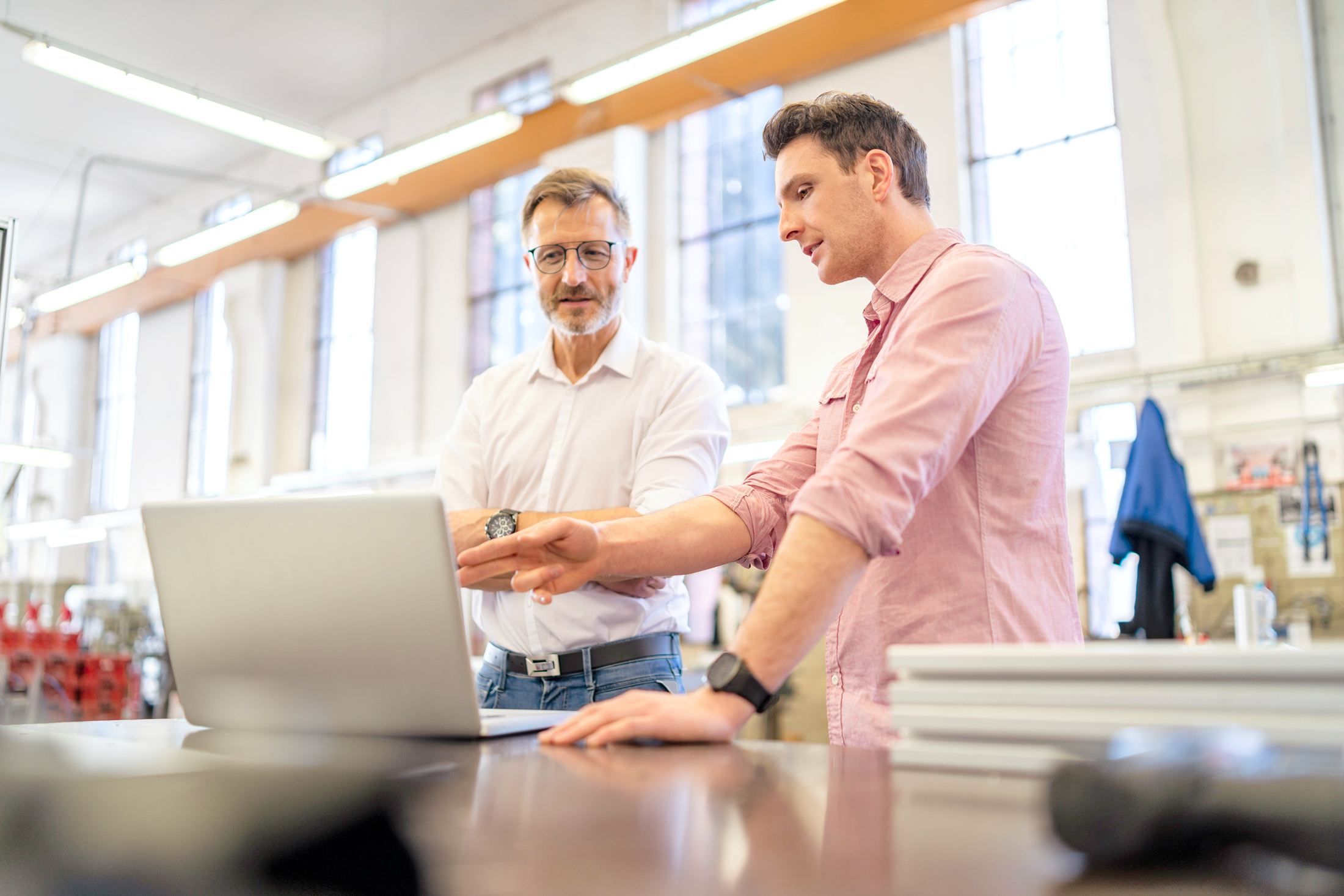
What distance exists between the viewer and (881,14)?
6.07 m

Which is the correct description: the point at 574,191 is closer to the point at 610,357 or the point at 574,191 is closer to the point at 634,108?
the point at 610,357

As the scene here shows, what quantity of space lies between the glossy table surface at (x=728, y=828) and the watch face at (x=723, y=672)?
0.11m

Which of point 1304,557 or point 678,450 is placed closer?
point 678,450

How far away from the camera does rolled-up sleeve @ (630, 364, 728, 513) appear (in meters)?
1.80

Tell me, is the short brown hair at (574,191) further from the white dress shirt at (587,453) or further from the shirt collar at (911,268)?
the shirt collar at (911,268)

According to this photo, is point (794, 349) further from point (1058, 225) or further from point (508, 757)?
point (508, 757)

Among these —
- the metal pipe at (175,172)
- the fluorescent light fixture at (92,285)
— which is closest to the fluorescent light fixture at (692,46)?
the fluorescent light fixture at (92,285)

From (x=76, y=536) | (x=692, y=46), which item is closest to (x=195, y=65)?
(x=76, y=536)

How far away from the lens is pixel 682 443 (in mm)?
1857

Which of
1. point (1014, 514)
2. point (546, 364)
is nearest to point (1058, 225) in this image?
point (546, 364)

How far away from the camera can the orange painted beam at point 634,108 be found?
614 cm

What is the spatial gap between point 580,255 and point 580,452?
1.25 ft

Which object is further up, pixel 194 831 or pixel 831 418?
pixel 831 418

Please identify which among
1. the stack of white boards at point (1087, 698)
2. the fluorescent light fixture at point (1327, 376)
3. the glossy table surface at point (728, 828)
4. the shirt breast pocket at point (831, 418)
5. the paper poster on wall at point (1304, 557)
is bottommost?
the glossy table surface at point (728, 828)
